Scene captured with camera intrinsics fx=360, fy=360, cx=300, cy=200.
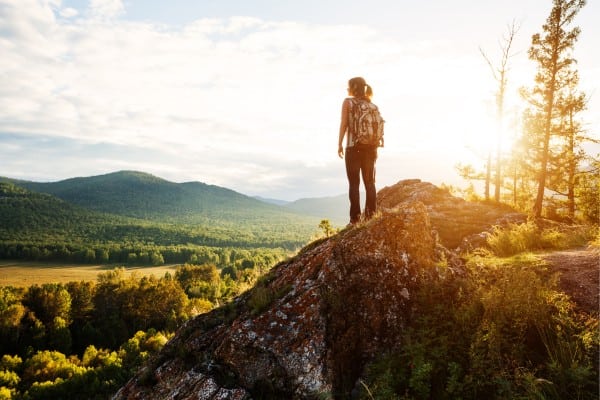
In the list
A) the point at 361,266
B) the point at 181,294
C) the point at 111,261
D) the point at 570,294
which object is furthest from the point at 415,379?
the point at 111,261

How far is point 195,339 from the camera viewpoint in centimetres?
701

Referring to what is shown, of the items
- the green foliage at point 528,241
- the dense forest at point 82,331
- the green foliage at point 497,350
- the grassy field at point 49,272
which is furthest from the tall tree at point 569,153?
the grassy field at point 49,272

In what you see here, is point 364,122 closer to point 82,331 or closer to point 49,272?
point 82,331

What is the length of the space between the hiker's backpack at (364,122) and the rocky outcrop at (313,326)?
187 centimetres

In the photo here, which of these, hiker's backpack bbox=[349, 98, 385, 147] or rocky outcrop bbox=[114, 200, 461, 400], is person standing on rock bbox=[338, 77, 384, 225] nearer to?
hiker's backpack bbox=[349, 98, 385, 147]

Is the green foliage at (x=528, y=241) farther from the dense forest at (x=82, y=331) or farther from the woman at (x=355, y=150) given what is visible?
the dense forest at (x=82, y=331)

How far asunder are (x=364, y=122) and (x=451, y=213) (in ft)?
22.2

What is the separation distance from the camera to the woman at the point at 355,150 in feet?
28.0

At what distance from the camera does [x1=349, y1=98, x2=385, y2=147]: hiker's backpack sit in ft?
27.7

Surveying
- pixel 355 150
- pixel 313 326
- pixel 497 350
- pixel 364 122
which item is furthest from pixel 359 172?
pixel 497 350

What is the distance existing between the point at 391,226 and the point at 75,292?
72667 millimetres

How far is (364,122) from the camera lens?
8.45m

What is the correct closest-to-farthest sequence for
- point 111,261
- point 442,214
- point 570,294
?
point 570,294 < point 442,214 < point 111,261

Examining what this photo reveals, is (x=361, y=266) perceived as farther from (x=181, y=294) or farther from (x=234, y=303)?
(x=181, y=294)
